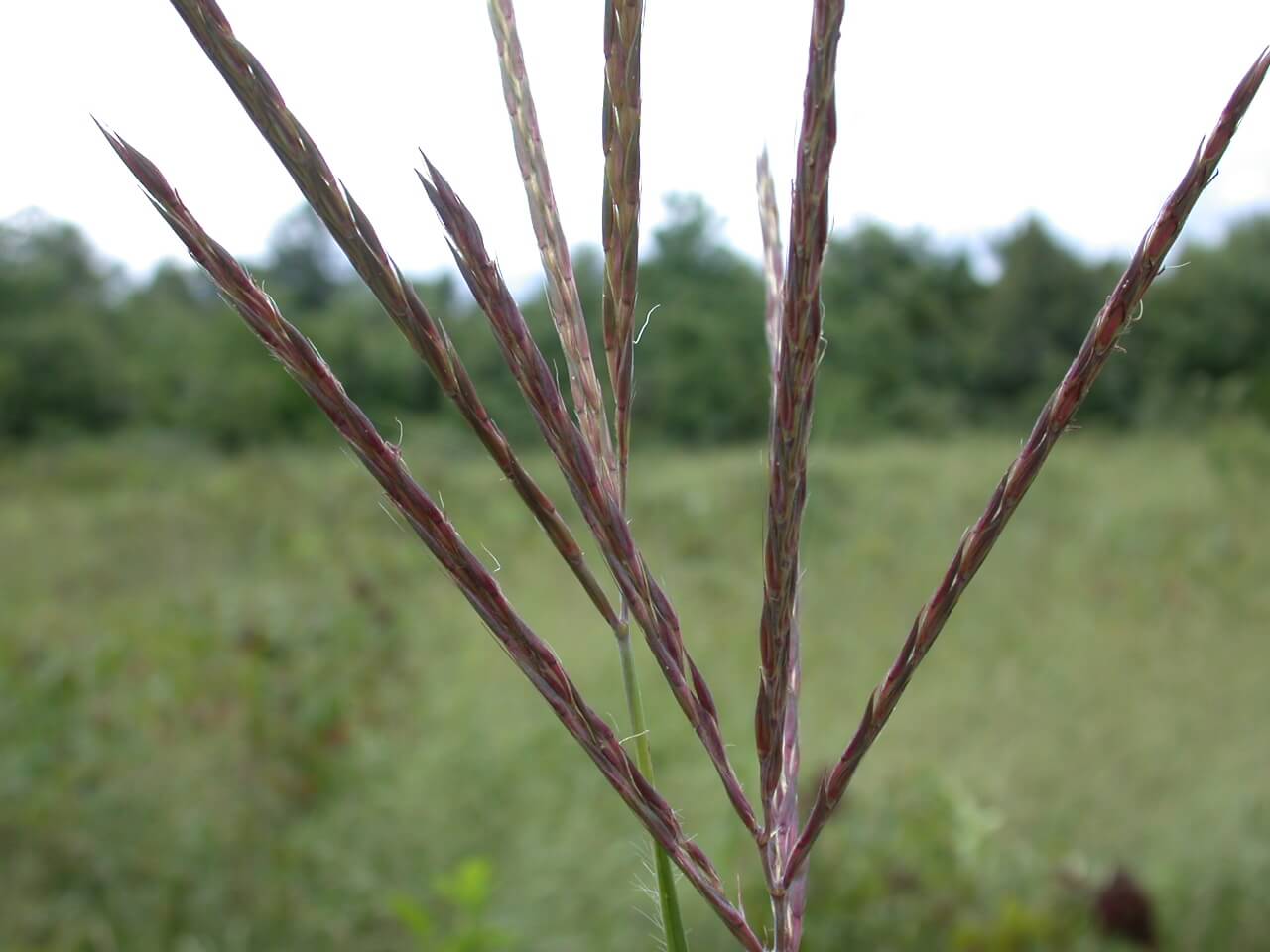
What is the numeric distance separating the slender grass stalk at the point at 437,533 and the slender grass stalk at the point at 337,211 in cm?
3

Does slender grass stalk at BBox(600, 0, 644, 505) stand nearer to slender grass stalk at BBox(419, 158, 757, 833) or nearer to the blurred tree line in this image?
slender grass stalk at BBox(419, 158, 757, 833)

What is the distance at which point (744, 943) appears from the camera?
0.39 metres

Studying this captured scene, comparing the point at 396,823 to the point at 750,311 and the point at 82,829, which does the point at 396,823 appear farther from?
the point at 750,311

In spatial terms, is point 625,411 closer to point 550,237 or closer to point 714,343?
point 550,237

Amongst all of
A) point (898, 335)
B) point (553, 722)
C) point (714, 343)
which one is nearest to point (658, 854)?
point (553, 722)

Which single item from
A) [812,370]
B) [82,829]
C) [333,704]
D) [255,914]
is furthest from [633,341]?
[333,704]

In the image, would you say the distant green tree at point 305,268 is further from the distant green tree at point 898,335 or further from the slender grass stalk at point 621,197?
the slender grass stalk at point 621,197

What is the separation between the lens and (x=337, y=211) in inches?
13.4

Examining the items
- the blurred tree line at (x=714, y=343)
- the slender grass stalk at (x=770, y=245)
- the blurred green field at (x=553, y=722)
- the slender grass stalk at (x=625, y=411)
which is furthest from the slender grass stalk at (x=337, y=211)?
the blurred tree line at (x=714, y=343)

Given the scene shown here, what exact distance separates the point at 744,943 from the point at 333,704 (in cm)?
408

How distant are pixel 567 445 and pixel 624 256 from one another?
0.09 m

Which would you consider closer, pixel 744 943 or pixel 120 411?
pixel 744 943

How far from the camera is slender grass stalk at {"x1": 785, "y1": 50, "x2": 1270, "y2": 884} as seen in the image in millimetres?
358

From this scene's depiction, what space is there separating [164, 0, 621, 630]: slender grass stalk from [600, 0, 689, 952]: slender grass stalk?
0.08 metres
